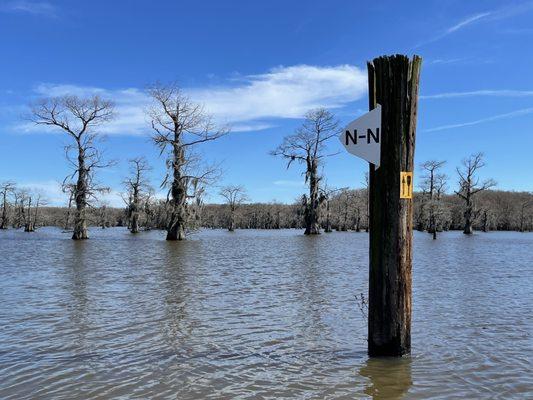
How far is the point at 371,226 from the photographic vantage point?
5.05 m

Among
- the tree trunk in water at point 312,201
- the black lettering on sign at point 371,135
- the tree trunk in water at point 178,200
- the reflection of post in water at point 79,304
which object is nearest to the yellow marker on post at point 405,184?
the black lettering on sign at point 371,135

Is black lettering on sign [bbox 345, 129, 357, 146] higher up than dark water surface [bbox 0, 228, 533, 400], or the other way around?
black lettering on sign [bbox 345, 129, 357, 146]

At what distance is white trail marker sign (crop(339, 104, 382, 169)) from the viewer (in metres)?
5.10

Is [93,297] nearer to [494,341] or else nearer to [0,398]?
[0,398]

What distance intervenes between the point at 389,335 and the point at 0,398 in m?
3.94

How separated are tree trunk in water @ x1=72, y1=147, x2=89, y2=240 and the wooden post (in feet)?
129

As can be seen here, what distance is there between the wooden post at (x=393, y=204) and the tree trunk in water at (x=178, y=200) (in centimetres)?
3283

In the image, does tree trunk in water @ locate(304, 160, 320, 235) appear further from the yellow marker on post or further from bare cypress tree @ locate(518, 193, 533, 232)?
bare cypress tree @ locate(518, 193, 533, 232)

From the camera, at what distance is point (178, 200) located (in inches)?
1467

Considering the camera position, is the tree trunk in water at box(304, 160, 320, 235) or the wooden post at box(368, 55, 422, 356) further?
the tree trunk in water at box(304, 160, 320, 235)

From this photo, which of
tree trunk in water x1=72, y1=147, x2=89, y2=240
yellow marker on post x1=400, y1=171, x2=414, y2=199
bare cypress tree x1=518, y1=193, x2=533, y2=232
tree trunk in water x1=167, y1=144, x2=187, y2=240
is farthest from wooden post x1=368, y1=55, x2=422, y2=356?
bare cypress tree x1=518, y1=193, x2=533, y2=232

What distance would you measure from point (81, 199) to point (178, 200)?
966 centimetres

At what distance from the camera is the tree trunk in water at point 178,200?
36.9m

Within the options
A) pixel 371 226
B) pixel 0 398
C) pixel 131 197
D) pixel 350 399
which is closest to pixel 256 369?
pixel 350 399
